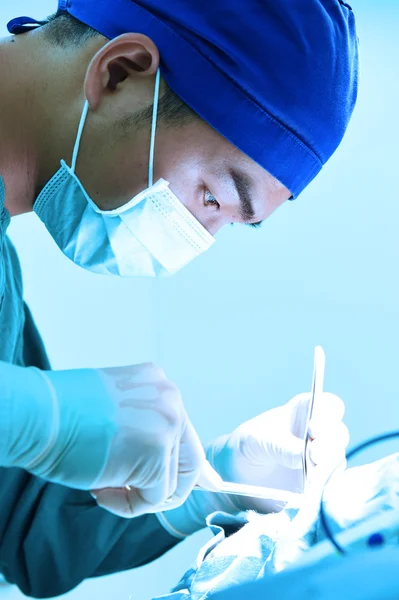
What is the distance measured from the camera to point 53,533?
1475 mm

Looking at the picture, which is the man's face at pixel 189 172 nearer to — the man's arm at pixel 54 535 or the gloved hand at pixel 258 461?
the gloved hand at pixel 258 461

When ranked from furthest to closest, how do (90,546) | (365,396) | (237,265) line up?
(237,265)
(365,396)
(90,546)

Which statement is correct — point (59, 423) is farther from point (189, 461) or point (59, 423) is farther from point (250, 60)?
point (250, 60)

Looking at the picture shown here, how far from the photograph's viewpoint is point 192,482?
117 cm

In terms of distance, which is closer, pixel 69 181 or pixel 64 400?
pixel 64 400

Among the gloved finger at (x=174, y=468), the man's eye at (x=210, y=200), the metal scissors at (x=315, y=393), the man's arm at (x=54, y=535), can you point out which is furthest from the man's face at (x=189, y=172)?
the man's arm at (x=54, y=535)

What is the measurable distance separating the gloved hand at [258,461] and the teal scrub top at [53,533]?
0.07 m

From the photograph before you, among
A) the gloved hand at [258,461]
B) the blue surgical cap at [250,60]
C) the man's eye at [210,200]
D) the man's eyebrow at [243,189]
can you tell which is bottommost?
the gloved hand at [258,461]

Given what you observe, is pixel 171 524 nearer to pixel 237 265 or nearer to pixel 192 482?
pixel 192 482

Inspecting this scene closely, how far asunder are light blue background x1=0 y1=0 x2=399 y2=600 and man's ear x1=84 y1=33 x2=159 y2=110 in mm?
759

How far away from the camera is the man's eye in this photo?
1.24m

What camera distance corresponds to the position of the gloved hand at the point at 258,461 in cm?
147

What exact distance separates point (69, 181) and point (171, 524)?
0.88m

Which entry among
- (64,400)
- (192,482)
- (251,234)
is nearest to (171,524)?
(192,482)
